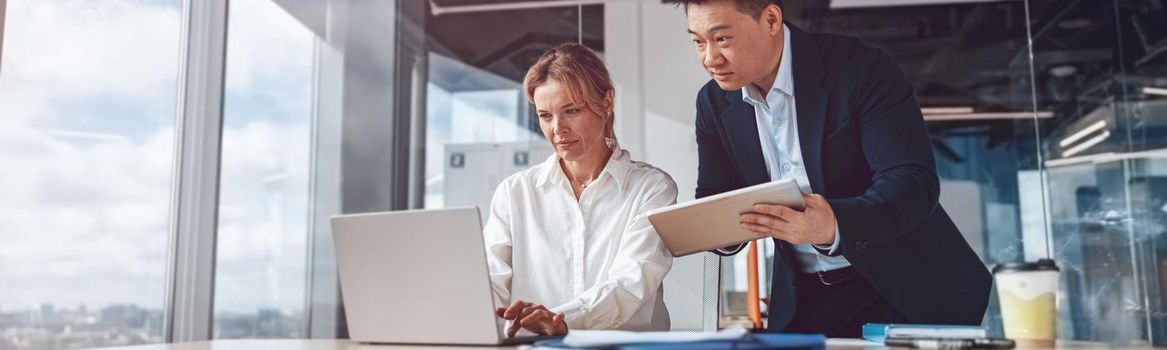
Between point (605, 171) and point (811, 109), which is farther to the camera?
point (605, 171)

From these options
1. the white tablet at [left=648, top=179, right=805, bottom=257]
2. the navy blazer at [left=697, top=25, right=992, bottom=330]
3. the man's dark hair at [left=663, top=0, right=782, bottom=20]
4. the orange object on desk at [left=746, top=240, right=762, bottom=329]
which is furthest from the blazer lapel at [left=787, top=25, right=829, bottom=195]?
the orange object on desk at [left=746, top=240, right=762, bottom=329]

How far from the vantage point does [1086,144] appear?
3723 mm

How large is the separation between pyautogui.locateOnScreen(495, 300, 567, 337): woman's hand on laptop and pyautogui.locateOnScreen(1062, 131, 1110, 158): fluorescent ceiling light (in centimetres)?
303

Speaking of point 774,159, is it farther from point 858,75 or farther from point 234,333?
point 234,333

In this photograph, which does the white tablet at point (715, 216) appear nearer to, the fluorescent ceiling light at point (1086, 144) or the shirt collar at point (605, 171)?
the shirt collar at point (605, 171)

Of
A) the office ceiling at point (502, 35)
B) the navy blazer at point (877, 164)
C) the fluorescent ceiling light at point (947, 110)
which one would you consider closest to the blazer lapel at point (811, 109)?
the navy blazer at point (877, 164)

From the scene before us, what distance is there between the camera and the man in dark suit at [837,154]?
1655mm

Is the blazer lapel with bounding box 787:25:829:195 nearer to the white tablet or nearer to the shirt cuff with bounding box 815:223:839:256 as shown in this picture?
the shirt cuff with bounding box 815:223:839:256

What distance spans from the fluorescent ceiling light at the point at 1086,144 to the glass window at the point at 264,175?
2.95 metres

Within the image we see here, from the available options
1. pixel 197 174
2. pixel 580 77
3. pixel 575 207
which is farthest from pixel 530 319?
pixel 197 174

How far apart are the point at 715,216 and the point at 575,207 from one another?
0.43 metres

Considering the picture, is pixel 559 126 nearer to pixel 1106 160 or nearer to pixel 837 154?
pixel 837 154

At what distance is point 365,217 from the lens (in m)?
1.31

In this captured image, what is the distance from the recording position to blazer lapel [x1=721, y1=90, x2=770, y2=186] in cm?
180
